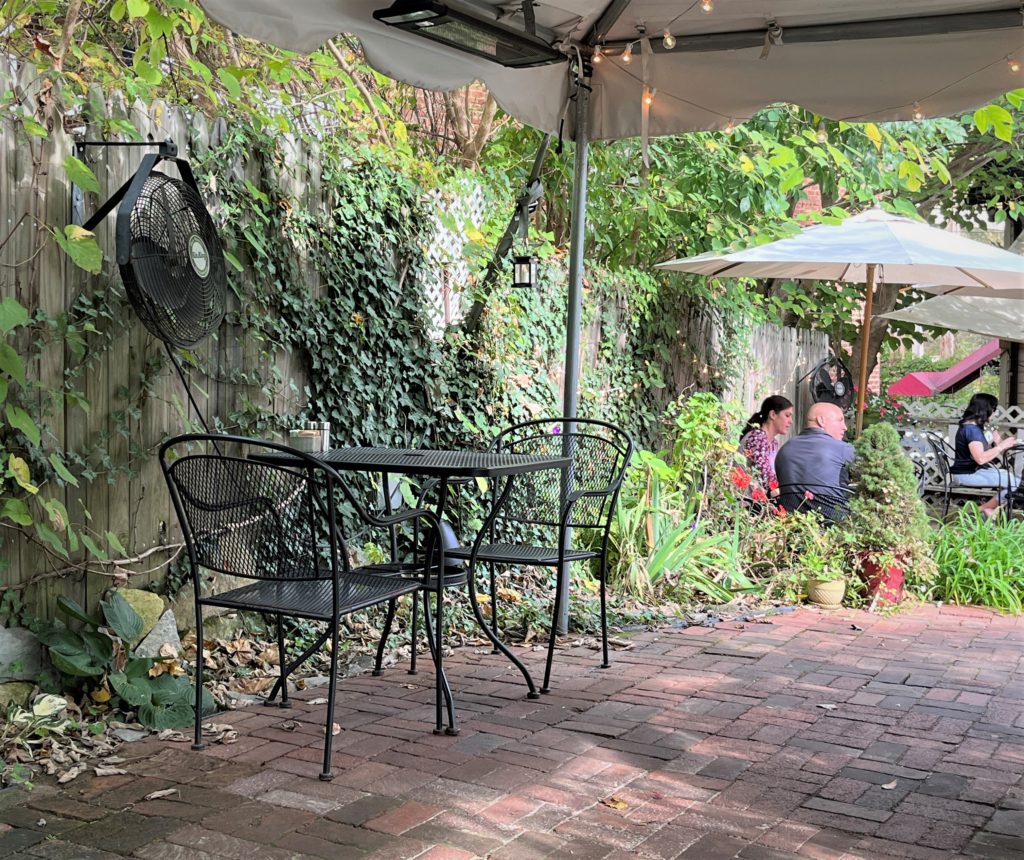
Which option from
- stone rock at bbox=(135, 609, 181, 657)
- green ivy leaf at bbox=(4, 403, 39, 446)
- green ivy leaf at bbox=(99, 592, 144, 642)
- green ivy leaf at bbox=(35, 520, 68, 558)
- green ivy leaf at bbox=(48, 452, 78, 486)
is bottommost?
stone rock at bbox=(135, 609, 181, 657)

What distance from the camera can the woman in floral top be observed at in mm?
7363

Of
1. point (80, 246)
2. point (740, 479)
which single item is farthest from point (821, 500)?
point (80, 246)

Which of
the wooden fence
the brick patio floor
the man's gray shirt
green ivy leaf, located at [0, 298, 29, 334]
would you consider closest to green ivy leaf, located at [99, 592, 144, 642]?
the brick patio floor

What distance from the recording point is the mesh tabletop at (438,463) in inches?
142

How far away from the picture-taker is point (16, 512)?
340 cm

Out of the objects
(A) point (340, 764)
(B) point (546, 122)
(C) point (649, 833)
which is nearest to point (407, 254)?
(B) point (546, 122)

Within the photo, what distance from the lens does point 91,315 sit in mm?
3795

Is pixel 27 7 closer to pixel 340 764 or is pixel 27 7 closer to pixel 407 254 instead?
pixel 407 254

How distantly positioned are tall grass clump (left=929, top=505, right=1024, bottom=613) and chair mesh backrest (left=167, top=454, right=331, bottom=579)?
14.9 feet

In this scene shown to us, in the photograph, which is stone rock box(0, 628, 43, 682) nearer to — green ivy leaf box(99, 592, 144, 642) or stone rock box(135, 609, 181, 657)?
green ivy leaf box(99, 592, 144, 642)

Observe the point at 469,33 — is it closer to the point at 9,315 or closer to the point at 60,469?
the point at 9,315

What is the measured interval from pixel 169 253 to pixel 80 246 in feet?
1.82

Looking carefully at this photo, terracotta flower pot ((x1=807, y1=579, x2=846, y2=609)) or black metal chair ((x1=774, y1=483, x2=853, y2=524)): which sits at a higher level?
black metal chair ((x1=774, y1=483, x2=853, y2=524))

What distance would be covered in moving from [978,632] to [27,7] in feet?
17.1
